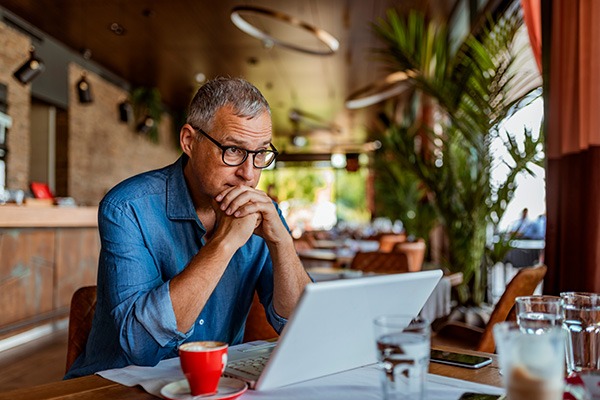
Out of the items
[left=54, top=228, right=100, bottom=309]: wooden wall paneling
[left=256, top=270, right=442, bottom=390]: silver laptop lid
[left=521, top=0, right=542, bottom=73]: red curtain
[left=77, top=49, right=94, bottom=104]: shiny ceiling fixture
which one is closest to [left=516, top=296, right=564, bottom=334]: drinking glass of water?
[left=256, top=270, right=442, bottom=390]: silver laptop lid

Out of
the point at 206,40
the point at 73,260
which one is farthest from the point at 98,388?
the point at 206,40

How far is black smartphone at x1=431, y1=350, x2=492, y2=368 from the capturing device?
123cm

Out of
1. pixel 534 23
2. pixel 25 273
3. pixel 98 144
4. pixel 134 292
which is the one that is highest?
pixel 534 23

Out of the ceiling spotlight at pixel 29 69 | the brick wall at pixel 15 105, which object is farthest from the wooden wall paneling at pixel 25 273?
the brick wall at pixel 15 105

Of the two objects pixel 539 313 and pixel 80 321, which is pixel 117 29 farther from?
pixel 539 313

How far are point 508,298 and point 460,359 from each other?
499 mm

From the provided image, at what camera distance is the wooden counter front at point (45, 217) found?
4.50m

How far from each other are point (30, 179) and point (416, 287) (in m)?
8.40

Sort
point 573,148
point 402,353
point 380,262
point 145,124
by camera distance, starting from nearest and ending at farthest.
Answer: point 402,353
point 573,148
point 380,262
point 145,124

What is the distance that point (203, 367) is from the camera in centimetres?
96

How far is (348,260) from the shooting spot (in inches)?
184

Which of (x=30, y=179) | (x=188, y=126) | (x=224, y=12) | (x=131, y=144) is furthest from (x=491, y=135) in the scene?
(x=131, y=144)

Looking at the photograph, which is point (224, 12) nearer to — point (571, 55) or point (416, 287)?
point (571, 55)

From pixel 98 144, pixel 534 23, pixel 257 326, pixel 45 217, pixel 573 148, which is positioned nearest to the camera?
pixel 257 326
